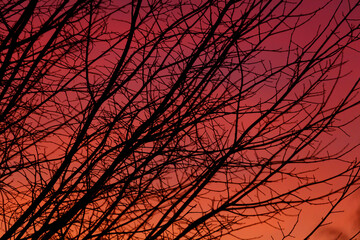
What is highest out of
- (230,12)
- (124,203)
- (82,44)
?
(82,44)

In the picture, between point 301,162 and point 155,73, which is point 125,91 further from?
point 301,162

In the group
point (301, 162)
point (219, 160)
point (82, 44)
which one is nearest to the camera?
point (219, 160)

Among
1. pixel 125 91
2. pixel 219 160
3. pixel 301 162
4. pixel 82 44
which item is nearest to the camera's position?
pixel 219 160

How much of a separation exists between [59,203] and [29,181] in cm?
59

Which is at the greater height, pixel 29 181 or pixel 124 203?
pixel 29 181

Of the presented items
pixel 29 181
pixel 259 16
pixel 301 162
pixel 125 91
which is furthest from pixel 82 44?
pixel 301 162

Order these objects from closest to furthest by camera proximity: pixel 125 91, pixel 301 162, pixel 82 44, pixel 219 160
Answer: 1. pixel 219 160
2. pixel 301 162
3. pixel 125 91
4. pixel 82 44

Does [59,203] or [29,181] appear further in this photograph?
[29,181]

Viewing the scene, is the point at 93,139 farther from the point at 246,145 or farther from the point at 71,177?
the point at 246,145

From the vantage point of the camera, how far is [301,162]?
3291 mm

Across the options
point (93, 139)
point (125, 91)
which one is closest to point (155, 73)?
point (125, 91)

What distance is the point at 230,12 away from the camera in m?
3.55

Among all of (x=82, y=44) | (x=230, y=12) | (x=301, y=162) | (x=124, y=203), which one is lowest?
(x=301, y=162)

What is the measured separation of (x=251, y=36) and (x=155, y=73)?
75 centimetres
